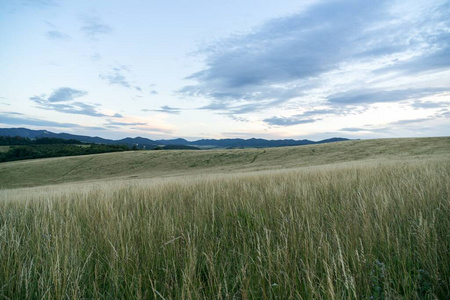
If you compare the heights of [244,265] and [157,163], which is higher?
[244,265]

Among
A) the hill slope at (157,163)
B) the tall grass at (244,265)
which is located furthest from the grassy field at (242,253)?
the hill slope at (157,163)

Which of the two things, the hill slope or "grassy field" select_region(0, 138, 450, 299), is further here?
the hill slope

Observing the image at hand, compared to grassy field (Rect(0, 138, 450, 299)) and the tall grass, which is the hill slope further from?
the tall grass

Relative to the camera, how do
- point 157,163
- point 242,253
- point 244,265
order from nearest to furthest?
1. point 244,265
2. point 242,253
3. point 157,163

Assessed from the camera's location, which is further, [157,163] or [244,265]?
[157,163]

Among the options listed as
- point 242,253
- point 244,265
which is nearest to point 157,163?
point 242,253

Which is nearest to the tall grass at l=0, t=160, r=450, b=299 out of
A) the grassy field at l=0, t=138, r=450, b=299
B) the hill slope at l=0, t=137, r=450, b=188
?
the grassy field at l=0, t=138, r=450, b=299

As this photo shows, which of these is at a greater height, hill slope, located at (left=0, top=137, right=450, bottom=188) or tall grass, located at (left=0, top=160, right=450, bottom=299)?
→ tall grass, located at (left=0, top=160, right=450, bottom=299)

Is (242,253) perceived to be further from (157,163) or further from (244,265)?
(157,163)

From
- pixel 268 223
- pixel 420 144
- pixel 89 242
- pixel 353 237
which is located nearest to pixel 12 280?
pixel 89 242

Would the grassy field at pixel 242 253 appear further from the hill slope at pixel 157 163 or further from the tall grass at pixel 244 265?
the hill slope at pixel 157 163

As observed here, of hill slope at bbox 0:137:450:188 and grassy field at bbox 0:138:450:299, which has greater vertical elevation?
grassy field at bbox 0:138:450:299

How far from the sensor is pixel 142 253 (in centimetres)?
196

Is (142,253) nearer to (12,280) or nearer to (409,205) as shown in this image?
(12,280)
